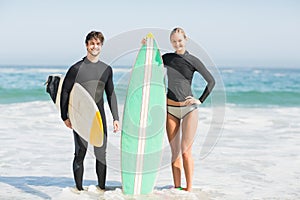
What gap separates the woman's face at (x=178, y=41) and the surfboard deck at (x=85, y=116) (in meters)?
0.87

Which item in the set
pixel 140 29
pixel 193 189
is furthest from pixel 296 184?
pixel 140 29

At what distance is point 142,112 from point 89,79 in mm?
569

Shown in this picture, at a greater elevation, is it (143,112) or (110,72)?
(110,72)

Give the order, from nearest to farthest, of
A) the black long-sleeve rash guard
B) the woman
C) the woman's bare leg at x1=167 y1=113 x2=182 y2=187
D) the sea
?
the black long-sleeve rash guard < the woman < the woman's bare leg at x1=167 y1=113 x2=182 y2=187 < the sea

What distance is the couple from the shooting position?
412 cm

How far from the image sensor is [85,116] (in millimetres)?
4137

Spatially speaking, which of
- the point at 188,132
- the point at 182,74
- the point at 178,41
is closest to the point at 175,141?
the point at 188,132

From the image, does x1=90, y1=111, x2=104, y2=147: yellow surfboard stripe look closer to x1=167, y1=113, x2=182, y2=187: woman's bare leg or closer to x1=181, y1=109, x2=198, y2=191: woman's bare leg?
x1=167, y1=113, x2=182, y2=187: woman's bare leg

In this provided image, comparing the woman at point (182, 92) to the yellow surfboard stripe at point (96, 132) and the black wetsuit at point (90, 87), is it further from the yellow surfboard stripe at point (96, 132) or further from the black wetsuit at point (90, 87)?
the yellow surfboard stripe at point (96, 132)

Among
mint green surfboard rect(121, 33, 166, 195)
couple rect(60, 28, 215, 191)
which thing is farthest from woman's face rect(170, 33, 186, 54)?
mint green surfboard rect(121, 33, 166, 195)

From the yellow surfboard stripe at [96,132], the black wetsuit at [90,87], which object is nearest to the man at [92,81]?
the black wetsuit at [90,87]

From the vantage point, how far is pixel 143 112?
4.34m

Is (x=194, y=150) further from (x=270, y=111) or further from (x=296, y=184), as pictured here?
(x=270, y=111)

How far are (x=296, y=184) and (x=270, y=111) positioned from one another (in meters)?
8.33
